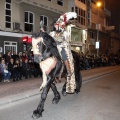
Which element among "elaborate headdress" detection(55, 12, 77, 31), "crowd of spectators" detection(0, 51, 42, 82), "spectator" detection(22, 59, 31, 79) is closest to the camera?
"elaborate headdress" detection(55, 12, 77, 31)

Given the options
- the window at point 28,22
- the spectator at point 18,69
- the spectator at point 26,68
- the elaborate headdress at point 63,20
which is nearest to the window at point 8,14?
the window at point 28,22

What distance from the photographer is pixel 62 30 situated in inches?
314

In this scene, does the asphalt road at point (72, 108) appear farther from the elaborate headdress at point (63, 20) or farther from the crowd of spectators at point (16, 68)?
the crowd of spectators at point (16, 68)

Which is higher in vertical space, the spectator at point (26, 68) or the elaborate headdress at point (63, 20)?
the elaborate headdress at point (63, 20)

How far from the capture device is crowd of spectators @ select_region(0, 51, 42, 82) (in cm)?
1240

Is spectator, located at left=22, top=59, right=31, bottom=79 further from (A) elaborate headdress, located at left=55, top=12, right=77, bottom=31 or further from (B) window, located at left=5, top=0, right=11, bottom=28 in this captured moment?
(B) window, located at left=5, top=0, right=11, bottom=28

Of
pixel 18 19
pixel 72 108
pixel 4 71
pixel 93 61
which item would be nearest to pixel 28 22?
pixel 18 19

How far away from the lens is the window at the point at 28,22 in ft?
74.0

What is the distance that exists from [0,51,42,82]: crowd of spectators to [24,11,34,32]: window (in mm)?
8297

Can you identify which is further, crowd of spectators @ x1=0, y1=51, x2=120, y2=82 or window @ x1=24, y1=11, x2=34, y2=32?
window @ x1=24, y1=11, x2=34, y2=32

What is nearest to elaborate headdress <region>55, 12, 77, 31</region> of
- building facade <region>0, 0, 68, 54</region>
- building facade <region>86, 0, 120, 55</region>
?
building facade <region>0, 0, 68, 54</region>

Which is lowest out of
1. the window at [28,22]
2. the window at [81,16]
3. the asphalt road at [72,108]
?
the asphalt road at [72,108]

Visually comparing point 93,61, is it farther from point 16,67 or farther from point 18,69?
point 16,67

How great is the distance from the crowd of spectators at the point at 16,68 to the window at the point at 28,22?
8.30 meters
